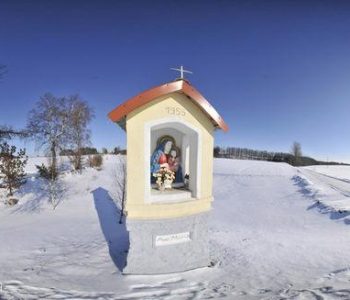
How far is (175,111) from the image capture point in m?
6.96

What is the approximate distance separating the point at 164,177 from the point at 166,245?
172cm

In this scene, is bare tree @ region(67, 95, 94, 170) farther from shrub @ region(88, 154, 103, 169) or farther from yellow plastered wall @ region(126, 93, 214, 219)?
yellow plastered wall @ region(126, 93, 214, 219)

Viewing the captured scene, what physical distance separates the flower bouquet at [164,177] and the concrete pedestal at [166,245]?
1094 millimetres

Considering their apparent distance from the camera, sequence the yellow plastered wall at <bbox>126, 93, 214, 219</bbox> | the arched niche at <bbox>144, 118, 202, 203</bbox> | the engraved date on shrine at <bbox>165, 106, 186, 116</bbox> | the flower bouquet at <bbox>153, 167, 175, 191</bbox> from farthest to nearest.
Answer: the flower bouquet at <bbox>153, 167, 175, 191</bbox>
the engraved date on shrine at <bbox>165, 106, 186, 116</bbox>
the arched niche at <bbox>144, 118, 202, 203</bbox>
the yellow plastered wall at <bbox>126, 93, 214, 219</bbox>

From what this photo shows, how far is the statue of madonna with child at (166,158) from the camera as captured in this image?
7.79 m

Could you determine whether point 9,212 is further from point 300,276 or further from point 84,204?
point 300,276

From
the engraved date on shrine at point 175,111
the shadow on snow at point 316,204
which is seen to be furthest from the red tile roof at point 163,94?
the shadow on snow at point 316,204

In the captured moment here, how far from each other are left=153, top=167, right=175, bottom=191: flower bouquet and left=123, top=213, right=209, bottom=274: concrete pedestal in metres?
1.09

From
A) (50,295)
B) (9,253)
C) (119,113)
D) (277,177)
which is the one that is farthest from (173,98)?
(277,177)

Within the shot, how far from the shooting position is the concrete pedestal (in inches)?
263

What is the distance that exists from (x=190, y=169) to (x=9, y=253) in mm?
5625

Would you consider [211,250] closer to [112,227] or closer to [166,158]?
[166,158]

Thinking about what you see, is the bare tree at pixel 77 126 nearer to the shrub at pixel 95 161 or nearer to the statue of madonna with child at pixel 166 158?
the shrub at pixel 95 161

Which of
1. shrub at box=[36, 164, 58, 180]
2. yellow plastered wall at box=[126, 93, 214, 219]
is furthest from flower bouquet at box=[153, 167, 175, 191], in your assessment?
shrub at box=[36, 164, 58, 180]
